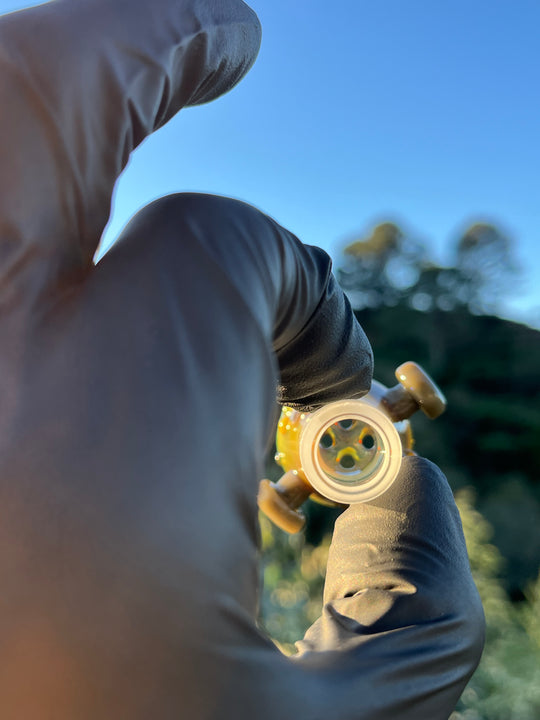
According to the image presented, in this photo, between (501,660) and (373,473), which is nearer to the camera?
(373,473)

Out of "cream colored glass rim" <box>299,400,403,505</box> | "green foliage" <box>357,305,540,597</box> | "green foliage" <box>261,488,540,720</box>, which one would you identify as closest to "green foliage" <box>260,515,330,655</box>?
"green foliage" <box>261,488,540,720</box>

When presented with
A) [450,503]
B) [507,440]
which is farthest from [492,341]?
[450,503]

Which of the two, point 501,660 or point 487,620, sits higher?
point 487,620

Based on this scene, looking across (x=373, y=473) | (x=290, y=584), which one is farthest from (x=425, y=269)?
(x=373, y=473)

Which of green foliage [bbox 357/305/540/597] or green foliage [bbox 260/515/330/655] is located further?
green foliage [bbox 357/305/540/597]

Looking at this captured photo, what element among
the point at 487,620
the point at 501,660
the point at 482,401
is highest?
the point at 487,620

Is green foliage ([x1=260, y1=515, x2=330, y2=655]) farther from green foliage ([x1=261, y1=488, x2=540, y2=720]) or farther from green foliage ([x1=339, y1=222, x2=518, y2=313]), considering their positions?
green foliage ([x1=339, y1=222, x2=518, y2=313])

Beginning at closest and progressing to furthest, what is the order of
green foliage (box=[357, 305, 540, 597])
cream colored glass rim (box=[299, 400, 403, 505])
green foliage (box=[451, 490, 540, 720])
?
cream colored glass rim (box=[299, 400, 403, 505])
green foliage (box=[451, 490, 540, 720])
green foliage (box=[357, 305, 540, 597])

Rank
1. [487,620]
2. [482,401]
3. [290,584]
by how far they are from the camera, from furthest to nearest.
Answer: [482,401] < [290,584] < [487,620]

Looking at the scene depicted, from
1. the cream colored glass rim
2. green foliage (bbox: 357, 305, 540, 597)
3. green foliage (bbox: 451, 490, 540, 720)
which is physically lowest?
green foliage (bbox: 357, 305, 540, 597)

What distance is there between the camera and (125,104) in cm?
28

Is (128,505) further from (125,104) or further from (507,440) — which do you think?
(507,440)

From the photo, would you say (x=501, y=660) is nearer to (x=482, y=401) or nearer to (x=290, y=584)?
(x=290, y=584)

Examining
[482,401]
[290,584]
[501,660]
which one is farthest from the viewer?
[482,401]
